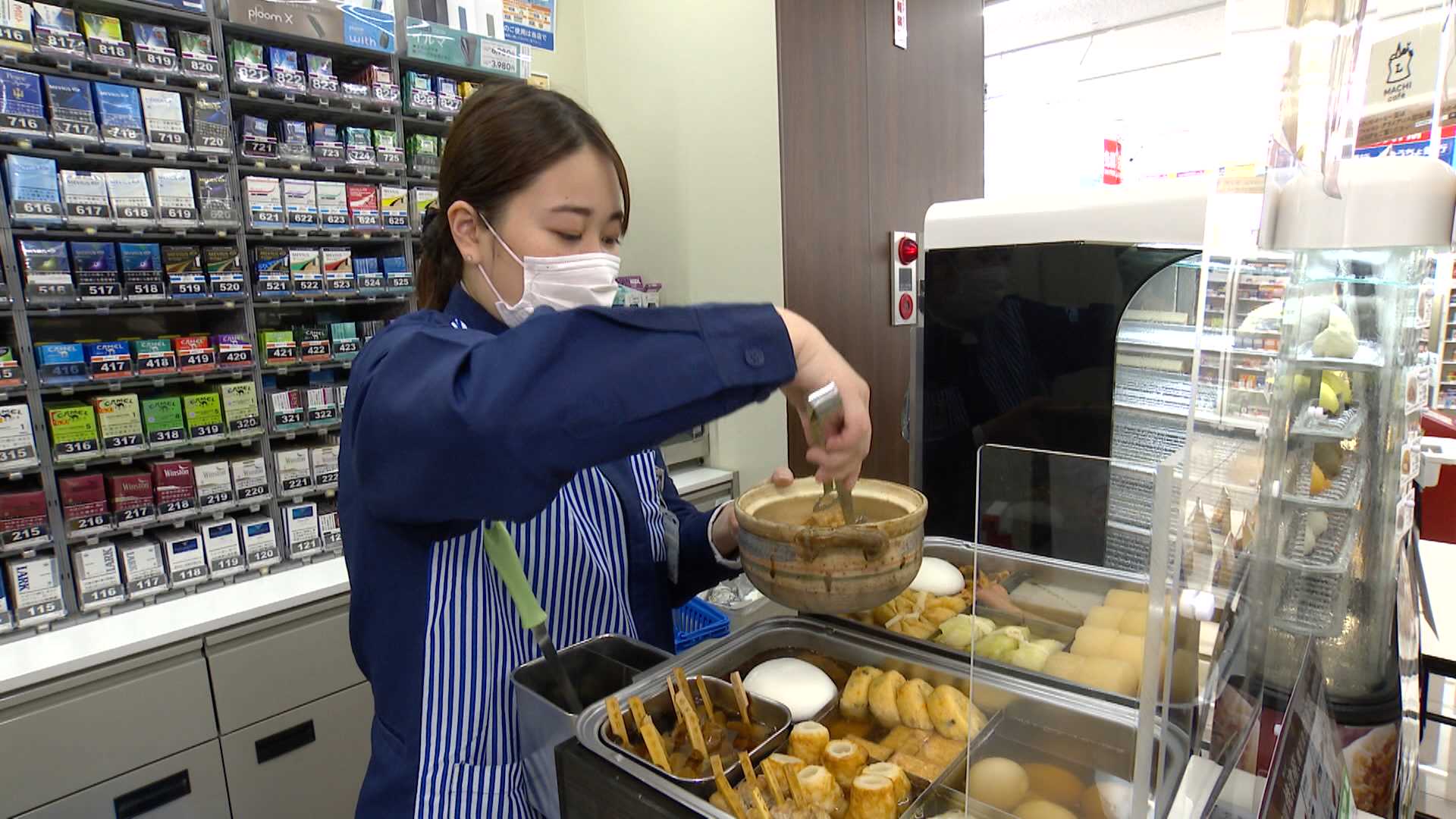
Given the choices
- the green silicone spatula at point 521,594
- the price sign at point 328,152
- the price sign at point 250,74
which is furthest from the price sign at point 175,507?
the green silicone spatula at point 521,594

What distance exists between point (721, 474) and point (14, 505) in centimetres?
220

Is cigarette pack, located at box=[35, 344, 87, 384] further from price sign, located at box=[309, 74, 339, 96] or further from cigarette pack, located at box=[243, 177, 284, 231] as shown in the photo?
price sign, located at box=[309, 74, 339, 96]

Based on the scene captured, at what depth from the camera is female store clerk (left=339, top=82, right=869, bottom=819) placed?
74 centimetres

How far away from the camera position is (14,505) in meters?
1.98

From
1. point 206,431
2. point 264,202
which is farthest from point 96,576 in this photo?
point 264,202

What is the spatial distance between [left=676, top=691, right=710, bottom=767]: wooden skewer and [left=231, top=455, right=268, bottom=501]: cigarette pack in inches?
81.7

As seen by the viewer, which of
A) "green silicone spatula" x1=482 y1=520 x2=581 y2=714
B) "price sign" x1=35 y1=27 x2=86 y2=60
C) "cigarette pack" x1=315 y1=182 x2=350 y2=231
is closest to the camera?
"green silicone spatula" x1=482 y1=520 x2=581 y2=714

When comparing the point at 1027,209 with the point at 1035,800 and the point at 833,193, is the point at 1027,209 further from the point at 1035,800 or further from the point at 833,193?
the point at 833,193

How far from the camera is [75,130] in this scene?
2020mm

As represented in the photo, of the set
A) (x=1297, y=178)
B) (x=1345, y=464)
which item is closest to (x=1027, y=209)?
(x=1345, y=464)

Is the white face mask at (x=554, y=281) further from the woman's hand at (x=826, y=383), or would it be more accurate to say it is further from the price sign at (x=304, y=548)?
the price sign at (x=304, y=548)

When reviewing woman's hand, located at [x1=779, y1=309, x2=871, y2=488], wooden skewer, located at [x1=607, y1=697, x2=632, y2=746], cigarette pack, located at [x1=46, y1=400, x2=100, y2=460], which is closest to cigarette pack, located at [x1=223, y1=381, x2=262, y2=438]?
cigarette pack, located at [x1=46, y1=400, x2=100, y2=460]

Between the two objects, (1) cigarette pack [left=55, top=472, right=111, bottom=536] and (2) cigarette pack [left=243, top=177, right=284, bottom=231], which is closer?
(1) cigarette pack [left=55, top=472, right=111, bottom=536]

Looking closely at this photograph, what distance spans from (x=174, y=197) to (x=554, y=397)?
6.87 feet
